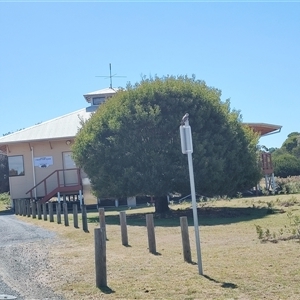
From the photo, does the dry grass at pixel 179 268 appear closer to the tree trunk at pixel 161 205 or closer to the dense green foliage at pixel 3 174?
the tree trunk at pixel 161 205

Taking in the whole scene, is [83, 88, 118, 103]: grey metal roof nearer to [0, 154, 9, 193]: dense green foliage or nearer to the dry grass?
[0, 154, 9, 193]: dense green foliage

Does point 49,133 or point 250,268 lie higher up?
point 49,133

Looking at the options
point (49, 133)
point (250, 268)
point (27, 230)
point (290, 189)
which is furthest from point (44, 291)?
point (290, 189)

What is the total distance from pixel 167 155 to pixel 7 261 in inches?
456

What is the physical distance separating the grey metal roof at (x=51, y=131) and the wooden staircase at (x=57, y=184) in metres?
2.12

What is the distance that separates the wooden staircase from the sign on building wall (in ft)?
2.71

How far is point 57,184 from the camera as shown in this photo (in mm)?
34281

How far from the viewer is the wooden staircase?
3309 cm

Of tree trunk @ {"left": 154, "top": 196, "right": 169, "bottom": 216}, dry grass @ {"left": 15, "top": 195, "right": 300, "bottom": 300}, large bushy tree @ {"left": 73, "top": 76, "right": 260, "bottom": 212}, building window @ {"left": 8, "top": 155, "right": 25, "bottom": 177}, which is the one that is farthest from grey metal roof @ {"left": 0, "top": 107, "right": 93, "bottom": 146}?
dry grass @ {"left": 15, "top": 195, "right": 300, "bottom": 300}

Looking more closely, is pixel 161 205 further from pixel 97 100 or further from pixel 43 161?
pixel 97 100

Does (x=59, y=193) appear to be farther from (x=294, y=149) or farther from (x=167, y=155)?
(x=294, y=149)

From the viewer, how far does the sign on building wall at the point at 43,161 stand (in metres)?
35.1

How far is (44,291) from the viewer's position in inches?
375

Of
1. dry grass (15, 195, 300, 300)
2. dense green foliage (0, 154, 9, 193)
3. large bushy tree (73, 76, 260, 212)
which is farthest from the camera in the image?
dense green foliage (0, 154, 9, 193)
